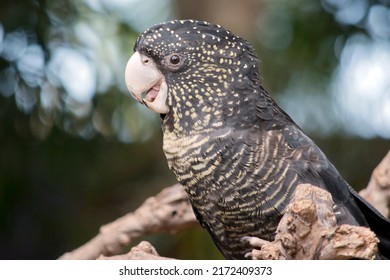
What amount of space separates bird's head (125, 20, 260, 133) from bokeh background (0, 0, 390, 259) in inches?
114

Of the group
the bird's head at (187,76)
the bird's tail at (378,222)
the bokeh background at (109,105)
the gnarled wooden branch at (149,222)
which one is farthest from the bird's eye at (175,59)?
the bokeh background at (109,105)

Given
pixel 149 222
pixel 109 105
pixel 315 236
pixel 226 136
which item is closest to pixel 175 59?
pixel 226 136

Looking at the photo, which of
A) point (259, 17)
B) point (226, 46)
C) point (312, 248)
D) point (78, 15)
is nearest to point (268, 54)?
point (259, 17)

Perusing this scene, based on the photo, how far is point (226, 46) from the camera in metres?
3.85

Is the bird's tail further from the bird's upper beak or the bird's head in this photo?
the bird's upper beak

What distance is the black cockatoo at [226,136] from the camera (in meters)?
3.62

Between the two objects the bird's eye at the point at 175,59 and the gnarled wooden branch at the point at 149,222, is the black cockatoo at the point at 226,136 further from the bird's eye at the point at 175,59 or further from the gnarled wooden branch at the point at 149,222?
the gnarled wooden branch at the point at 149,222

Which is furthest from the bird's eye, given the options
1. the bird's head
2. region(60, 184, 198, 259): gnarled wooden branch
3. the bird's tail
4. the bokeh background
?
the bokeh background

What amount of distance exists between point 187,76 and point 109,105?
3.19 m

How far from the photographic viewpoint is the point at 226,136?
367 centimetres

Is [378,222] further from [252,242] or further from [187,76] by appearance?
[187,76]

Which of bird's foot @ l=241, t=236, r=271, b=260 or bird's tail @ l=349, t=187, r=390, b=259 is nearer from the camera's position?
bird's foot @ l=241, t=236, r=271, b=260

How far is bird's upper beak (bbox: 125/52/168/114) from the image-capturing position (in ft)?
12.3

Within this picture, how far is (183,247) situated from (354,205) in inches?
97.8
